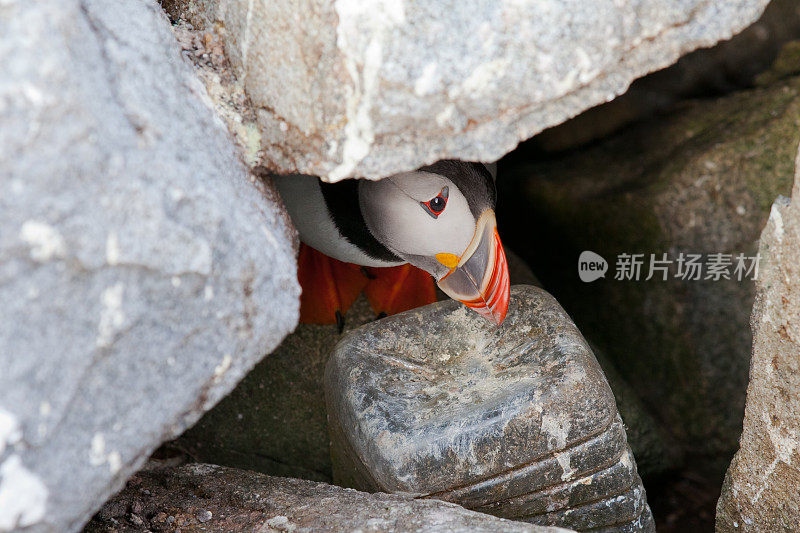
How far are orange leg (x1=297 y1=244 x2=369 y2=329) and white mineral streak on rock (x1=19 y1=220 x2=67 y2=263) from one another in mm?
1366


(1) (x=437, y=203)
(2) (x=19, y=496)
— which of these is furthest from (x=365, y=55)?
(2) (x=19, y=496)

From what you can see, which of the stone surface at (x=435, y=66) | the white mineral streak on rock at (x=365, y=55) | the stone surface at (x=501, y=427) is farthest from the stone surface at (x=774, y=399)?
the white mineral streak on rock at (x=365, y=55)

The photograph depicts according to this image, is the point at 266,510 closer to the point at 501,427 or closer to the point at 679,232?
the point at 501,427

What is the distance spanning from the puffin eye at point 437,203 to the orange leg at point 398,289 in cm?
59

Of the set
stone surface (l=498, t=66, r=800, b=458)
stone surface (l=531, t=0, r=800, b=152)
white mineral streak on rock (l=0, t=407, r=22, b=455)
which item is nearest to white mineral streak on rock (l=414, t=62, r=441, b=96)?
white mineral streak on rock (l=0, t=407, r=22, b=455)

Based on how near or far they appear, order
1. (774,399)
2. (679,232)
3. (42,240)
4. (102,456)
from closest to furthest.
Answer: (42,240)
(102,456)
(774,399)
(679,232)

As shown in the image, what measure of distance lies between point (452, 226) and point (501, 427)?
0.50m

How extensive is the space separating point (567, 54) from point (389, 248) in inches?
33.9

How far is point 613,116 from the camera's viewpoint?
9.35 ft

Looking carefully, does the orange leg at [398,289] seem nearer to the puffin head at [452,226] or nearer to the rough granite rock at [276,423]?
the rough granite rock at [276,423]

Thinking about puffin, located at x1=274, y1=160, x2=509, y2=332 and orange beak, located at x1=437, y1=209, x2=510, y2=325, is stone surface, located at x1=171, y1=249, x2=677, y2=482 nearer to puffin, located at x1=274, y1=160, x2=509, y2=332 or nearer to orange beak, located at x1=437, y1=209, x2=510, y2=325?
puffin, located at x1=274, y1=160, x2=509, y2=332

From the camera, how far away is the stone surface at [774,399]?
1.33 meters

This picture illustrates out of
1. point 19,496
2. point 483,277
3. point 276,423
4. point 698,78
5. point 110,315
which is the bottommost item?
point 276,423

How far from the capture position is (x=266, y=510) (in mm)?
1403
